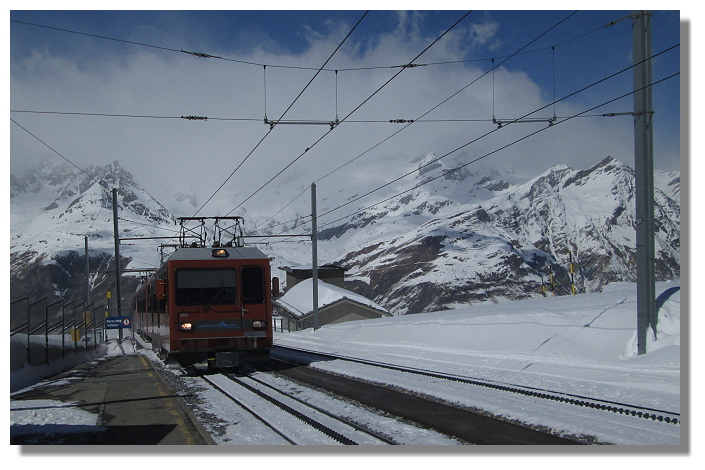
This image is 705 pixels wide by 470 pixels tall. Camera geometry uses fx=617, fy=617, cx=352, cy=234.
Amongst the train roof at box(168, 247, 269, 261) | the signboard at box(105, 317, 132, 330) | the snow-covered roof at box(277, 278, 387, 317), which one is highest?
the train roof at box(168, 247, 269, 261)

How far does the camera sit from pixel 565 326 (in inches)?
689

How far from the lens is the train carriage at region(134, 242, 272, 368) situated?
588 inches

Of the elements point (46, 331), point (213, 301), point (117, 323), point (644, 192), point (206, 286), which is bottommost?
point (117, 323)

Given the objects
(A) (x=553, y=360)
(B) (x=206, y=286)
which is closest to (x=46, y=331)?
(B) (x=206, y=286)

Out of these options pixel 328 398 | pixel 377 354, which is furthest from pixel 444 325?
pixel 328 398

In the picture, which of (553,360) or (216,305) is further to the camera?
(216,305)

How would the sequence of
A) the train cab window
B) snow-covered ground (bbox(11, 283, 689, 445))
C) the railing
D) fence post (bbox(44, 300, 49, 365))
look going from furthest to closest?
fence post (bbox(44, 300, 49, 365)), the train cab window, the railing, snow-covered ground (bbox(11, 283, 689, 445))

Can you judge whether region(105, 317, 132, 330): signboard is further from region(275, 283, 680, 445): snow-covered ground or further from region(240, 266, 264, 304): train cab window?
region(240, 266, 264, 304): train cab window

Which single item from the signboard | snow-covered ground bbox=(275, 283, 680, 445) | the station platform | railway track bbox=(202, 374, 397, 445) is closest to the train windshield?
the station platform

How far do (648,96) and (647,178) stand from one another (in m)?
1.91

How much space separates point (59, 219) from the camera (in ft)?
118

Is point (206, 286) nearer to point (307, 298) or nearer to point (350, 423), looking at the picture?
point (350, 423)

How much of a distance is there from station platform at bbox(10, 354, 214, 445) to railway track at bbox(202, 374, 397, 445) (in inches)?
41.0

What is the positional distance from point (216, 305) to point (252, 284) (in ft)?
3.34
